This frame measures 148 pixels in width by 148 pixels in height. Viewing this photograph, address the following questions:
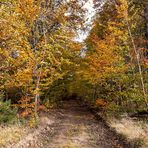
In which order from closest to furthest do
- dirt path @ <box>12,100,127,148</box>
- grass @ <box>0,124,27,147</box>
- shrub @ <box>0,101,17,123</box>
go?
grass @ <box>0,124,27,147</box>, dirt path @ <box>12,100,127,148</box>, shrub @ <box>0,101,17,123</box>

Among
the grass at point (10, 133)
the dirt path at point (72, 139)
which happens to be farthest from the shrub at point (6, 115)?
the dirt path at point (72, 139)

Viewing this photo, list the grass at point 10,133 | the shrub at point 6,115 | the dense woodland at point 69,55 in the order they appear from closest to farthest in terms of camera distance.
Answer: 1. the grass at point 10,133
2. the shrub at point 6,115
3. the dense woodland at point 69,55

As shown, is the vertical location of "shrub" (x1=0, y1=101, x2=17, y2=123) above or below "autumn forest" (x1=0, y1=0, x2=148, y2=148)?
below

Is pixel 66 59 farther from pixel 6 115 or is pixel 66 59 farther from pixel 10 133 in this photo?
pixel 10 133

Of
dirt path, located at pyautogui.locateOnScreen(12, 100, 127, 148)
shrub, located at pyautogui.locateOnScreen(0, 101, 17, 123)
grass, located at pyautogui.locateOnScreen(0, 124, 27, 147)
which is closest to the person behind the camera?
grass, located at pyautogui.locateOnScreen(0, 124, 27, 147)

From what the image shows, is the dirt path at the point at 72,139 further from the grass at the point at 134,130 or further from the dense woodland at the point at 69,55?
the dense woodland at the point at 69,55

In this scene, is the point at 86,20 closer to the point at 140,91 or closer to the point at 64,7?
the point at 64,7

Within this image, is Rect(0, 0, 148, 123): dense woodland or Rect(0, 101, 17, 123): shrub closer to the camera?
Rect(0, 101, 17, 123): shrub

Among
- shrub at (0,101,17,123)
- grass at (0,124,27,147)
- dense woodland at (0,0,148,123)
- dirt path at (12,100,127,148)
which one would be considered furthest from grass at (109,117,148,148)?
shrub at (0,101,17,123)

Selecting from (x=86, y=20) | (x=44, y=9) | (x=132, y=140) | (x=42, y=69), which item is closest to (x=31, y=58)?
(x=42, y=69)

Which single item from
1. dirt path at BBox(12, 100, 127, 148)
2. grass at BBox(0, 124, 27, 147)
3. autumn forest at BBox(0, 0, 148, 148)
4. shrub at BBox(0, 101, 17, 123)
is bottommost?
dirt path at BBox(12, 100, 127, 148)

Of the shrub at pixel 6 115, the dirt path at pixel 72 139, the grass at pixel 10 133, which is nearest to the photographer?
the grass at pixel 10 133

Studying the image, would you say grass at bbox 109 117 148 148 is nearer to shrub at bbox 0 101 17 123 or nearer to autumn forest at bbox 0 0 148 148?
autumn forest at bbox 0 0 148 148

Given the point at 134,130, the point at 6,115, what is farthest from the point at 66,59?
the point at 134,130
